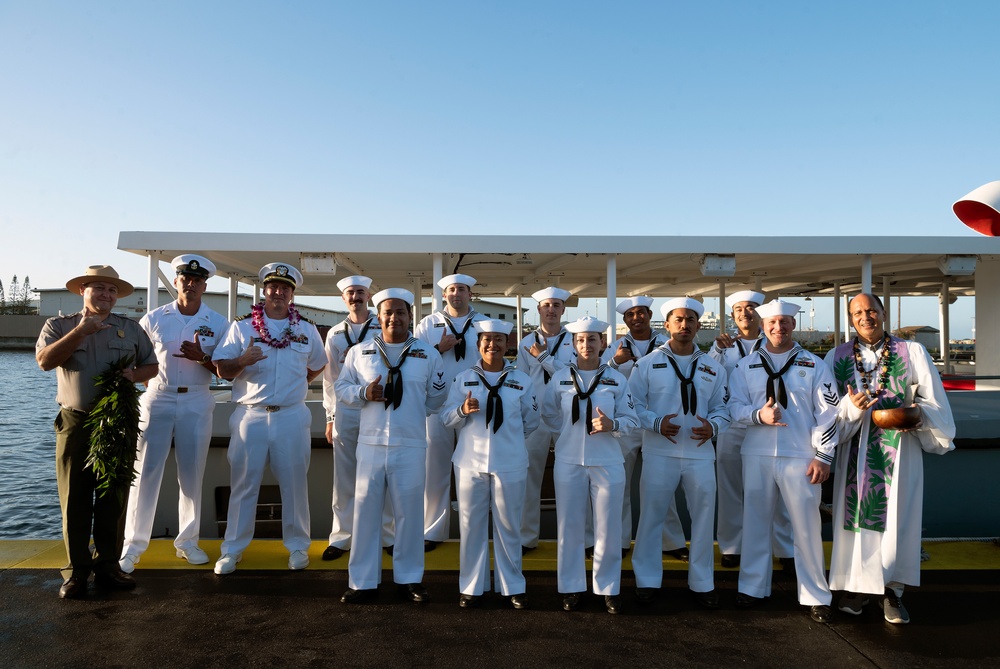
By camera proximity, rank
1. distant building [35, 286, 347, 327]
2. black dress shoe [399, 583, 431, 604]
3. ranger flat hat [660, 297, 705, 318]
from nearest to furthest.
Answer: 1. black dress shoe [399, 583, 431, 604]
2. ranger flat hat [660, 297, 705, 318]
3. distant building [35, 286, 347, 327]

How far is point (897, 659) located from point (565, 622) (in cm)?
184

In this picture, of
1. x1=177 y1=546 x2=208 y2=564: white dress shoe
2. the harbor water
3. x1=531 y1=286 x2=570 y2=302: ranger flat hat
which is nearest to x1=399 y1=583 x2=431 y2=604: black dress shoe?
x1=177 y1=546 x2=208 y2=564: white dress shoe

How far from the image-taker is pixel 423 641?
3.69 m

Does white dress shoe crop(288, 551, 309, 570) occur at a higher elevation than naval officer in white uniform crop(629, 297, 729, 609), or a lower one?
lower

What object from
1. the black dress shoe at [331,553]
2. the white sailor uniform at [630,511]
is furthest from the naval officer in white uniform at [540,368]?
the black dress shoe at [331,553]

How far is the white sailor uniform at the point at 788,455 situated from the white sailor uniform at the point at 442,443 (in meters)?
2.20

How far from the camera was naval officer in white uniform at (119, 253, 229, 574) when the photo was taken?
4.80 m

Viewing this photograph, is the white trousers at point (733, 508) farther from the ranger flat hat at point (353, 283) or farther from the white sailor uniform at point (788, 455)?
the ranger flat hat at point (353, 283)

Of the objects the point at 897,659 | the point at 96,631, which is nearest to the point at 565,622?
the point at 897,659

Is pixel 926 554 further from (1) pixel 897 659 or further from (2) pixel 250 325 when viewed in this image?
(2) pixel 250 325

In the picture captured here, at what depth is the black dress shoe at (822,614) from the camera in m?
4.02

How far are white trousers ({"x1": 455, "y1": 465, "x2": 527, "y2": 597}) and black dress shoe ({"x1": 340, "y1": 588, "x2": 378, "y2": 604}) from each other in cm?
60

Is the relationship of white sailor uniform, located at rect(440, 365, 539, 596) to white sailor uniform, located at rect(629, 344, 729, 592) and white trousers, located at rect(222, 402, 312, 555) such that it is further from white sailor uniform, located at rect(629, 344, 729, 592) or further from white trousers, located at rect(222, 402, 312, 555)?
white trousers, located at rect(222, 402, 312, 555)

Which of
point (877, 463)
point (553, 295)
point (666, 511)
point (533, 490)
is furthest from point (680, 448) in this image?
point (553, 295)
